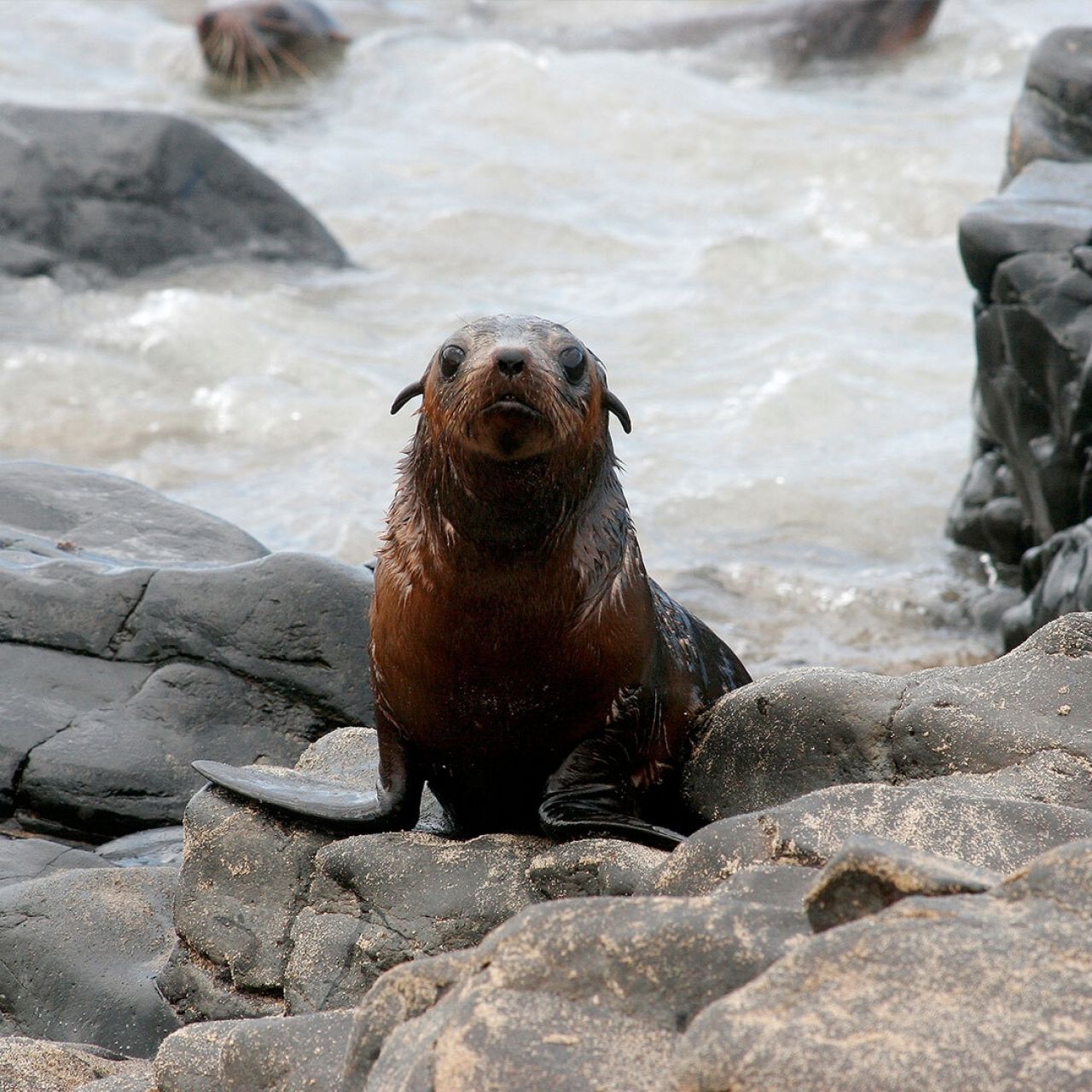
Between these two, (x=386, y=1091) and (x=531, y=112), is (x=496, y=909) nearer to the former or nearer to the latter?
(x=386, y=1091)

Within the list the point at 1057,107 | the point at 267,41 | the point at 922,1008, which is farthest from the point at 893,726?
the point at 267,41

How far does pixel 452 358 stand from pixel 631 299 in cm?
1120

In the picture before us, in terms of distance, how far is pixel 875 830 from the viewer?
366 centimetres

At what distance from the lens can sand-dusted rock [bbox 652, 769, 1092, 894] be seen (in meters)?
3.60

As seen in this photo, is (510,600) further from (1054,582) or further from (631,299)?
(631,299)

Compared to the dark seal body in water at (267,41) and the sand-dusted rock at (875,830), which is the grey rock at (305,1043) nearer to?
the sand-dusted rock at (875,830)

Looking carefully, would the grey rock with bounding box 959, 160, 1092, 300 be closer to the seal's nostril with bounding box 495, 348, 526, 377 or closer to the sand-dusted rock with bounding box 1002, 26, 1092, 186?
the sand-dusted rock with bounding box 1002, 26, 1092, 186

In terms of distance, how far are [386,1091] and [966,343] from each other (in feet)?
41.3

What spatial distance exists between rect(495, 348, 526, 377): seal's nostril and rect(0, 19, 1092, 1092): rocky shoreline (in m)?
1.19

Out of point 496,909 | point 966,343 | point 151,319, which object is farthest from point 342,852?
point 966,343

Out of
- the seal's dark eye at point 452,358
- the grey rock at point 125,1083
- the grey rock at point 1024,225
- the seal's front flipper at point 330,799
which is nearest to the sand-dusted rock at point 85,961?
the seal's front flipper at point 330,799

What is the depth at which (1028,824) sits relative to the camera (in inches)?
146

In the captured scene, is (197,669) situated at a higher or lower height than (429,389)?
lower

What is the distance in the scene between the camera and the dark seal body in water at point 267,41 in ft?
73.3
